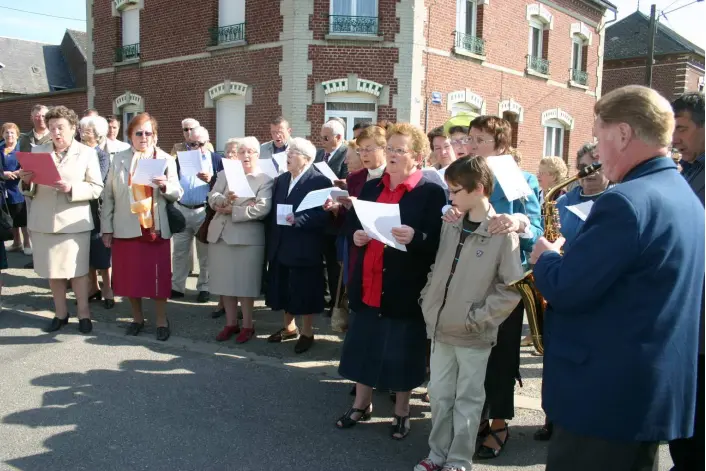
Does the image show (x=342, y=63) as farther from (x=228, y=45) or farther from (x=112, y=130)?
(x=112, y=130)

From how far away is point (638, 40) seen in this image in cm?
2914

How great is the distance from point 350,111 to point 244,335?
10139 mm

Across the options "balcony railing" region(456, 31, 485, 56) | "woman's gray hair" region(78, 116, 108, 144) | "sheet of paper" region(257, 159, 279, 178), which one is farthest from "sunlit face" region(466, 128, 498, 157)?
"balcony railing" region(456, 31, 485, 56)

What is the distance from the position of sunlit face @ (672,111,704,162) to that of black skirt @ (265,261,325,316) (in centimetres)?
332

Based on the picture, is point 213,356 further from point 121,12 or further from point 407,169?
point 121,12

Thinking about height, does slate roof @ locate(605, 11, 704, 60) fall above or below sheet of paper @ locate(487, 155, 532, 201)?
above

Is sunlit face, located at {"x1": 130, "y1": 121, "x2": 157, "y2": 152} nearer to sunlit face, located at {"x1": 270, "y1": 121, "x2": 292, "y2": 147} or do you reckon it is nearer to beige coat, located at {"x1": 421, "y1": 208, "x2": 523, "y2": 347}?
sunlit face, located at {"x1": 270, "y1": 121, "x2": 292, "y2": 147}

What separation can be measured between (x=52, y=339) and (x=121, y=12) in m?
15.9

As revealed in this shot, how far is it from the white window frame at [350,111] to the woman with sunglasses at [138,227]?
9190 millimetres

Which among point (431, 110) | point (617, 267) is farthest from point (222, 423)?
point (431, 110)

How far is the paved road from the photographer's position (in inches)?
144

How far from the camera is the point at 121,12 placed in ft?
61.6

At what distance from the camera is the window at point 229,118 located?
53.2ft

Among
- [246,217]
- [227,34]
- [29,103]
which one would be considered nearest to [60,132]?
[246,217]
